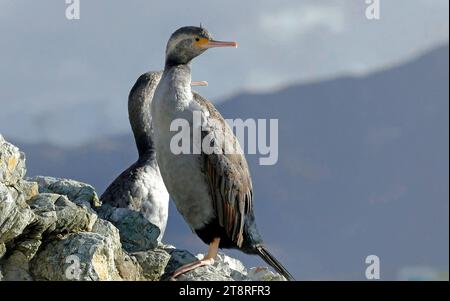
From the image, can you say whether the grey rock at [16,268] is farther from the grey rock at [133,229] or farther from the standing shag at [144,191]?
the standing shag at [144,191]

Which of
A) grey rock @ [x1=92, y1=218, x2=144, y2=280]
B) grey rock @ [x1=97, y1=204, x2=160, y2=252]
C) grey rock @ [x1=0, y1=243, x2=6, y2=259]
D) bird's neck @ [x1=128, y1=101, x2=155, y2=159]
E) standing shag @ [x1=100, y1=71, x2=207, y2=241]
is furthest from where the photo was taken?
bird's neck @ [x1=128, y1=101, x2=155, y2=159]

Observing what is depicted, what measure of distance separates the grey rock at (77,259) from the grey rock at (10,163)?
86 cm

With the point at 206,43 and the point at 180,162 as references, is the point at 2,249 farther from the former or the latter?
the point at 206,43

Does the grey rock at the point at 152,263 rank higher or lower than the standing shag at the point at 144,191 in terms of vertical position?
lower

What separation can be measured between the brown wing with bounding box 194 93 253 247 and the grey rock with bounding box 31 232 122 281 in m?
2.00

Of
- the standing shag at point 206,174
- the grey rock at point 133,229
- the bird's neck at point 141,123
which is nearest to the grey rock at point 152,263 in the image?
the grey rock at point 133,229

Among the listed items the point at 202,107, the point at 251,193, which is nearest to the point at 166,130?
the point at 202,107

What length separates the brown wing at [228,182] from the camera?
12859mm

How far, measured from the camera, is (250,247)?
13391mm

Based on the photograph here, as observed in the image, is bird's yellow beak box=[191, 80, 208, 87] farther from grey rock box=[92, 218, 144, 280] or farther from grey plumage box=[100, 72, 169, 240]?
grey rock box=[92, 218, 144, 280]

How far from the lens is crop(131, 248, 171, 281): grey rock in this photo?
12.1 meters

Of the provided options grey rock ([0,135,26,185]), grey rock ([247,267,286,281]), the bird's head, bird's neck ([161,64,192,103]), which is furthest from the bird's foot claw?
the bird's head

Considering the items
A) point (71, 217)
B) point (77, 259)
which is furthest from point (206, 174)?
point (77, 259)

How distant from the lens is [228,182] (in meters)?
12.9
